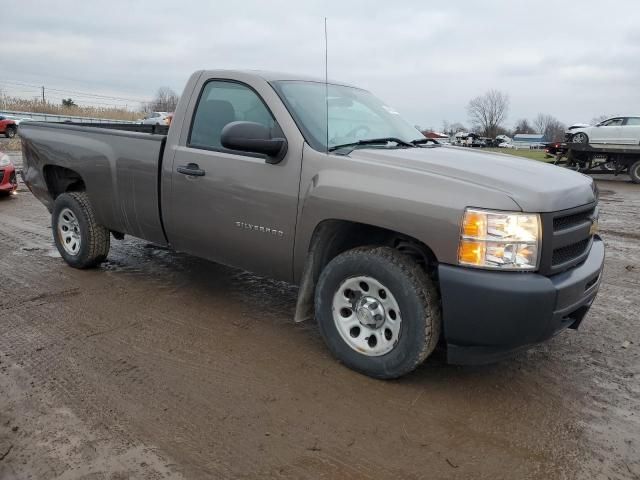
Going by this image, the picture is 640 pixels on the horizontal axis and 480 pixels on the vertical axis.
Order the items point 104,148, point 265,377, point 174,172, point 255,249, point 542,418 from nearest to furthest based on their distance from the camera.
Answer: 1. point 542,418
2. point 265,377
3. point 255,249
4. point 174,172
5. point 104,148

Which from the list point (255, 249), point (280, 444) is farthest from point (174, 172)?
point (280, 444)

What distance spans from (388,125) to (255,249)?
1.48m

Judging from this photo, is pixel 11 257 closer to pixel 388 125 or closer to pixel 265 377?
pixel 265 377

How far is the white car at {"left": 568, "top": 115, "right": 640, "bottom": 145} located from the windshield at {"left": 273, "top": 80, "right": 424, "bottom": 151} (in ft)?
52.2

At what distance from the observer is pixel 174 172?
416cm

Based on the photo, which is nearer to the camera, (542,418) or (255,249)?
(542,418)

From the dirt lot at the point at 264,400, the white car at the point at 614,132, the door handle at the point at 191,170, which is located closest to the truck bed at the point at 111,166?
the door handle at the point at 191,170

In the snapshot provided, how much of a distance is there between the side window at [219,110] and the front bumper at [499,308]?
1.88 meters

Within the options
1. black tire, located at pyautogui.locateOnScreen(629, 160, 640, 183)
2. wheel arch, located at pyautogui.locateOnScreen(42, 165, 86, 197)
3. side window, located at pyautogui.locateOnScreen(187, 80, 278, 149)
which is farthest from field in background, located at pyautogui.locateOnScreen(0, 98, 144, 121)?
side window, located at pyautogui.locateOnScreen(187, 80, 278, 149)

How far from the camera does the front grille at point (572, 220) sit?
294cm

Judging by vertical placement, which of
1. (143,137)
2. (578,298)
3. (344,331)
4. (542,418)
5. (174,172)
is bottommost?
(542,418)

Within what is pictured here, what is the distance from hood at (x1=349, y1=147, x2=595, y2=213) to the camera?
2.85 metres

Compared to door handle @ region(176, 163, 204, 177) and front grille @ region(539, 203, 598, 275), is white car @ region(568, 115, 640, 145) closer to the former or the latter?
front grille @ region(539, 203, 598, 275)

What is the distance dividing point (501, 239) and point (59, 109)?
134 feet
